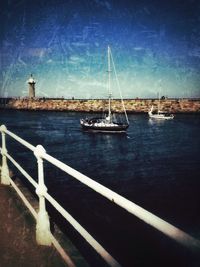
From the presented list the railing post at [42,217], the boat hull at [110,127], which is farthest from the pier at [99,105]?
the railing post at [42,217]

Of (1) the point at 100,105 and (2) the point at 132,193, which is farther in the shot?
(1) the point at 100,105

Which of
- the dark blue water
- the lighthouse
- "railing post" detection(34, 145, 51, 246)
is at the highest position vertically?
the lighthouse

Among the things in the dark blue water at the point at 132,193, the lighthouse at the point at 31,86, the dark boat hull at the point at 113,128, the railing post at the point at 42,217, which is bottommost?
the dark blue water at the point at 132,193

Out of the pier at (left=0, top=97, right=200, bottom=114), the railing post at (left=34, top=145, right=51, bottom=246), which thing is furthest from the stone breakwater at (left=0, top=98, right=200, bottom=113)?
the railing post at (left=34, top=145, right=51, bottom=246)

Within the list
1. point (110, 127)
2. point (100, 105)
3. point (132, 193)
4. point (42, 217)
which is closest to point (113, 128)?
point (110, 127)

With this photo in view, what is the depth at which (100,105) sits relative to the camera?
5477 inches

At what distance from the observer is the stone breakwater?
122 meters

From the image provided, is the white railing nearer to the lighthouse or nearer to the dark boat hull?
the dark boat hull

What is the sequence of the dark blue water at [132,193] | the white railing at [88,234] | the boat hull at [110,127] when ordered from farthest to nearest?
1. the boat hull at [110,127]
2. the dark blue water at [132,193]
3. the white railing at [88,234]

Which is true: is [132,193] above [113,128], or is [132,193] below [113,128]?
below

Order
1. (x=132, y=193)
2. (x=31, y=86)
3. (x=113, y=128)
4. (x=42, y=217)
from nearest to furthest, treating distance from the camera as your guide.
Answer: (x=42, y=217) → (x=132, y=193) → (x=113, y=128) → (x=31, y=86)

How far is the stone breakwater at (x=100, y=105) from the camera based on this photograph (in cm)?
12188

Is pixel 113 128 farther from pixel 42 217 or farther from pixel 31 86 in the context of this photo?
pixel 31 86

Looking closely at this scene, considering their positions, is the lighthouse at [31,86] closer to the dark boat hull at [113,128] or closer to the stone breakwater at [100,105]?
the stone breakwater at [100,105]
